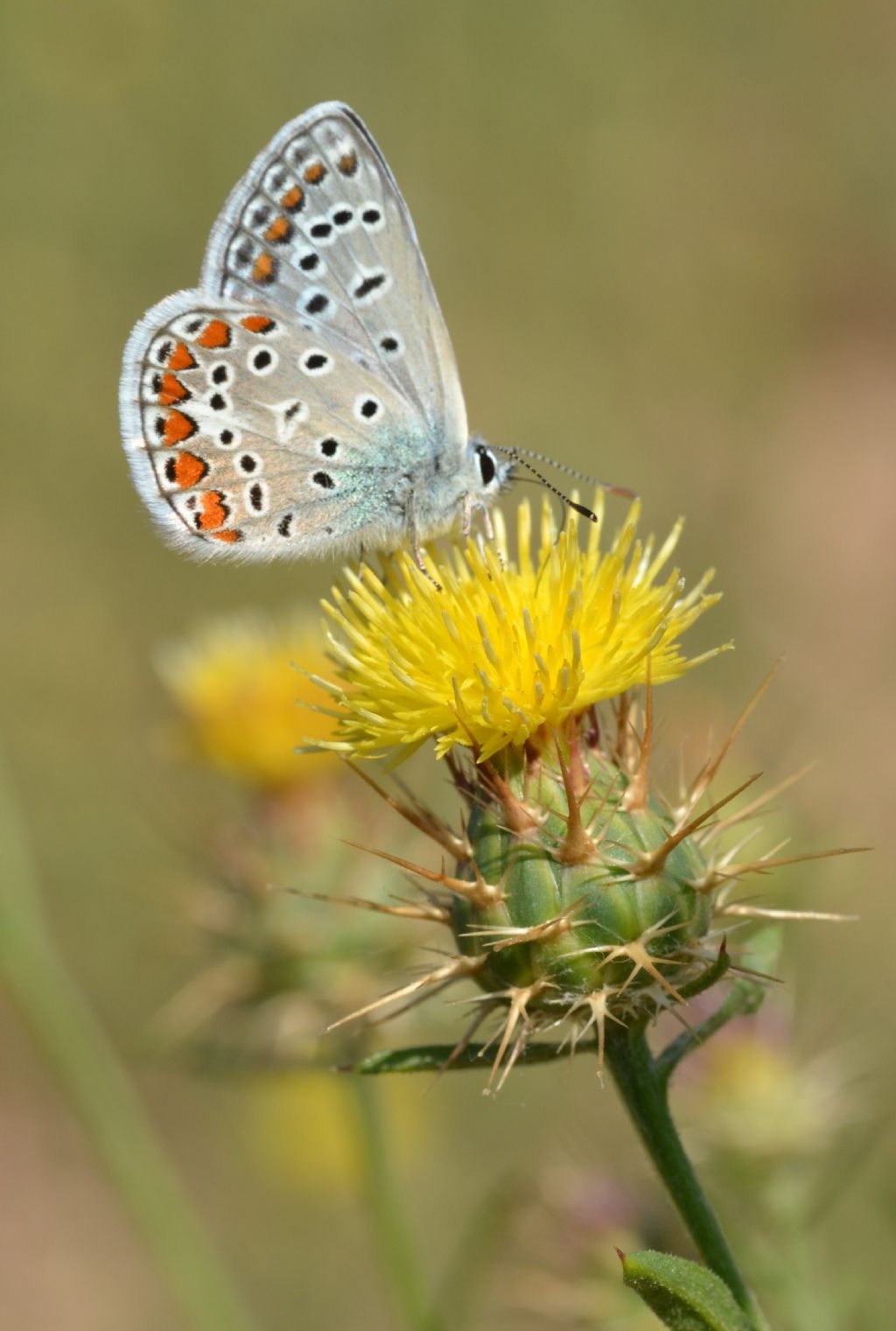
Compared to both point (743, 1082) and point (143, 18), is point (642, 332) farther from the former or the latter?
point (743, 1082)

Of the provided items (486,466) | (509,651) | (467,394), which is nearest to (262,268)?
(486,466)

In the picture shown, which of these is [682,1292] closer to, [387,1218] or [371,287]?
[387,1218]

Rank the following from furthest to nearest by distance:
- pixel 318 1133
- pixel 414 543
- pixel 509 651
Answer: pixel 318 1133
pixel 414 543
pixel 509 651

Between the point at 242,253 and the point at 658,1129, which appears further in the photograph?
the point at 242,253

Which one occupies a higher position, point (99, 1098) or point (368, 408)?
point (368, 408)

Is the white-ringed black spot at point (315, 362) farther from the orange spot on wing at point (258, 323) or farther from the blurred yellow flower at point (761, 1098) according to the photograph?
the blurred yellow flower at point (761, 1098)

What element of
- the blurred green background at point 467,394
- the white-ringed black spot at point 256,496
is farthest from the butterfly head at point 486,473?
the blurred green background at point 467,394

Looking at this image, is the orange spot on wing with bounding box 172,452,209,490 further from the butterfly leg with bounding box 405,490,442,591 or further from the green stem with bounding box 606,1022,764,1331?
Answer: the green stem with bounding box 606,1022,764,1331
